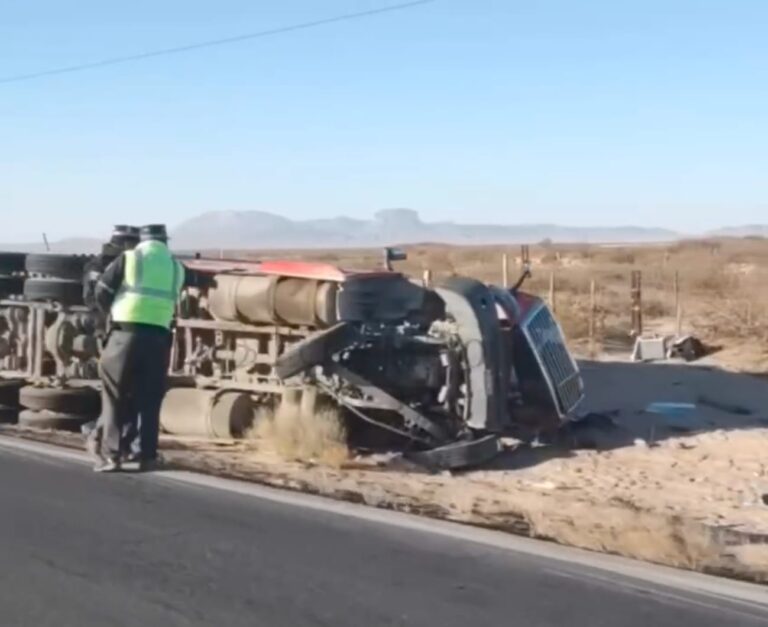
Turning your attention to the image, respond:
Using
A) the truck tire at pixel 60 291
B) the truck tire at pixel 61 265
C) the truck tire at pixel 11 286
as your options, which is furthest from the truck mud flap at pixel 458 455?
the truck tire at pixel 11 286

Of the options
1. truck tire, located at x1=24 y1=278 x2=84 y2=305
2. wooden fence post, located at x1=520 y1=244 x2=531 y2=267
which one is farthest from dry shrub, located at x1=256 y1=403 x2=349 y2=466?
wooden fence post, located at x1=520 y1=244 x2=531 y2=267

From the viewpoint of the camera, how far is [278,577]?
8.12 m

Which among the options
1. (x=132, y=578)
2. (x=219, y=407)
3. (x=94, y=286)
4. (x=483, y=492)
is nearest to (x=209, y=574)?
(x=132, y=578)

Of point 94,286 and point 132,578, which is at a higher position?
point 94,286

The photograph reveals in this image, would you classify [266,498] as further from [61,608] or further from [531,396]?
[531,396]

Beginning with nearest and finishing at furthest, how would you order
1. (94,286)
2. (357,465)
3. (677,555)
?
(677,555) < (94,286) < (357,465)

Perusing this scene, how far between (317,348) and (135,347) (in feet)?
13.3

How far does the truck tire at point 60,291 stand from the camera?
56.5 feet

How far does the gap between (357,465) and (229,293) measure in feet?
8.89

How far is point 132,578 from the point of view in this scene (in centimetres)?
808

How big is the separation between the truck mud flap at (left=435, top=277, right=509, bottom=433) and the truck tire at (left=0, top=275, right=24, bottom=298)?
5.67m

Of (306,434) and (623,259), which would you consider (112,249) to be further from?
(623,259)

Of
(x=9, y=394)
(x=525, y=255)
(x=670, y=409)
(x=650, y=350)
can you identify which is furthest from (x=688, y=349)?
(x=9, y=394)

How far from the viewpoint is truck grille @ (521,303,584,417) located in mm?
16391
